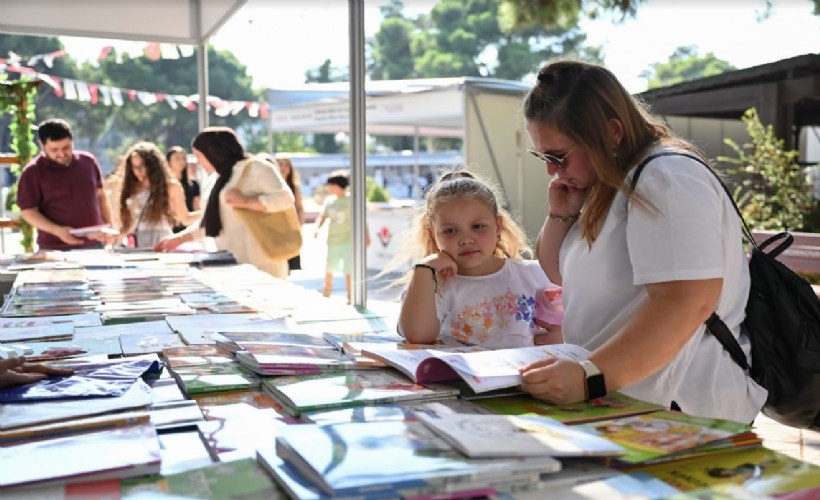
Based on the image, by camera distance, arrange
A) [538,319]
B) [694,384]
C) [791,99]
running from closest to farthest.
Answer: [694,384] → [538,319] → [791,99]

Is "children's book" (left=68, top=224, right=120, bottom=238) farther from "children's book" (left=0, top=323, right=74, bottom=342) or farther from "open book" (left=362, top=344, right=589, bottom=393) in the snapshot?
"open book" (left=362, top=344, right=589, bottom=393)

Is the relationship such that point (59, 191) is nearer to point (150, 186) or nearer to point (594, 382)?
point (150, 186)

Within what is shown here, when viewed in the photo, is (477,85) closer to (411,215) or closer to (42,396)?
(411,215)

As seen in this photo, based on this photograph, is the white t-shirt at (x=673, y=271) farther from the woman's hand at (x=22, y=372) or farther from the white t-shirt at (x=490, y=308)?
the woman's hand at (x=22, y=372)

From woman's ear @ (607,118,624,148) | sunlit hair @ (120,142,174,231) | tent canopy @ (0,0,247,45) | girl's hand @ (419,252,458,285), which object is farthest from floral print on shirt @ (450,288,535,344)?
tent canopy @ (0,0,247,45)

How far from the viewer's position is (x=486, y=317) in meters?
2.08

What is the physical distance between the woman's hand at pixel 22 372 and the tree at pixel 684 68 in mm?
50223

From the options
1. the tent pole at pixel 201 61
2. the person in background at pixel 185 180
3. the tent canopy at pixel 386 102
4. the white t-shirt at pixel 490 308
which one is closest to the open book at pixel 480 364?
the white t-shirt at pixel 490 308

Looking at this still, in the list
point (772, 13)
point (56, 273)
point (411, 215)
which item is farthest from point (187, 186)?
point (772, 13)

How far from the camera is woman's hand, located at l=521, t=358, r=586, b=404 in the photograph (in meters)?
1.23

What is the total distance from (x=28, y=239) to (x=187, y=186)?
1831 mm

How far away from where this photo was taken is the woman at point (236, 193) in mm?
4145

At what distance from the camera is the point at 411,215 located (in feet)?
8.15

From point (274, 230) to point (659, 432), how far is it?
338 centimetres
